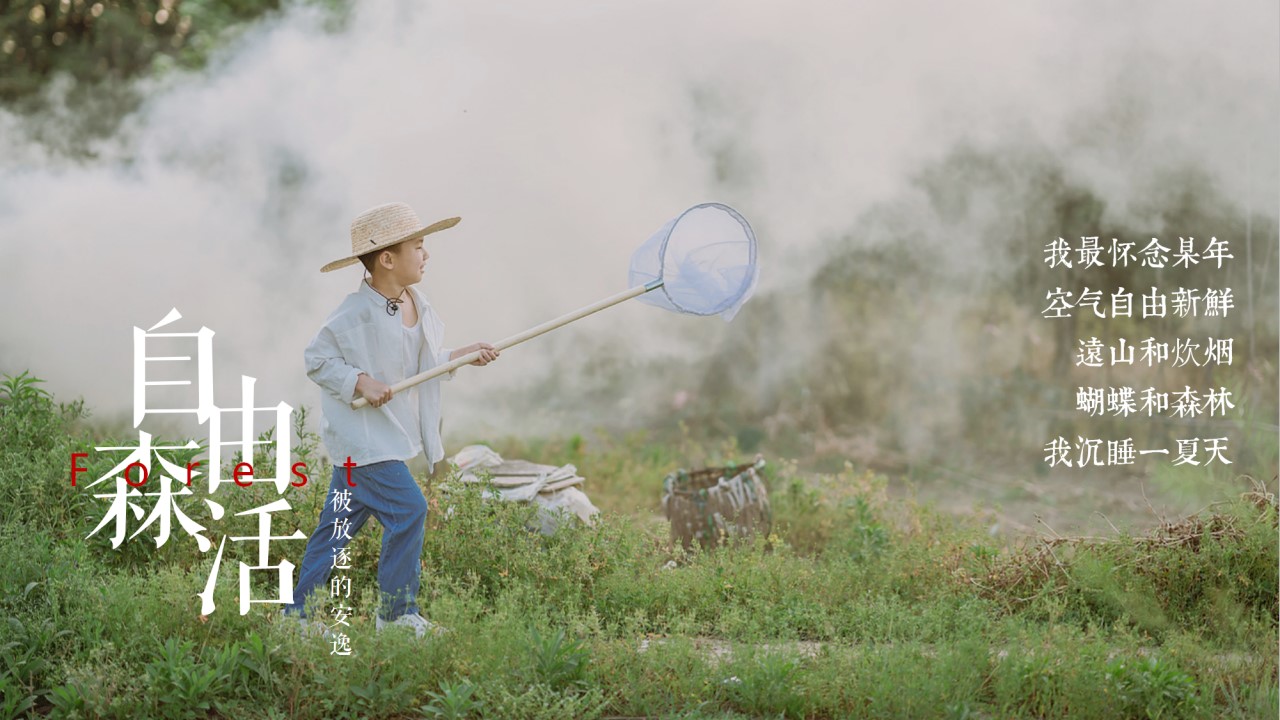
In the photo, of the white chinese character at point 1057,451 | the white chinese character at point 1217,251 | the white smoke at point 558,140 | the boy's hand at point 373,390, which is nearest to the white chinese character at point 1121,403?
the white chinese character at point 1057,451

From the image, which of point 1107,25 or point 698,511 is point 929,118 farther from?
point 698,511

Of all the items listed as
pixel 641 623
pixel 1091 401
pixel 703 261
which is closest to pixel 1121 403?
pixel 1091 401

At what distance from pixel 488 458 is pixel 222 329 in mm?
2185

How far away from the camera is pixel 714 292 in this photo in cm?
463

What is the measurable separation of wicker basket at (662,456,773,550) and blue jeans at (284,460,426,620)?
186 cm

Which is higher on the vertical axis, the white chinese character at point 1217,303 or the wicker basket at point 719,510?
the white chinese character at point 1217,303

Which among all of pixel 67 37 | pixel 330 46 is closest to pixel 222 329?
pixel 330 46

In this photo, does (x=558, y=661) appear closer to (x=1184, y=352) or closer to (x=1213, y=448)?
(x=1213, y=448)

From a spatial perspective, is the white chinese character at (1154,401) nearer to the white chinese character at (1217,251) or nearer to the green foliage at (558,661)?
the white chinese character at (1217,251)

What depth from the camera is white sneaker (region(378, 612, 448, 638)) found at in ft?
13.5

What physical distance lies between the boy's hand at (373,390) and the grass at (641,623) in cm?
72

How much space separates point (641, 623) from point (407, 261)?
1.63 m

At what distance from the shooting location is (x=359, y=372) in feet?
14.3

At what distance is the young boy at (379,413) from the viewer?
4379 millimetres
